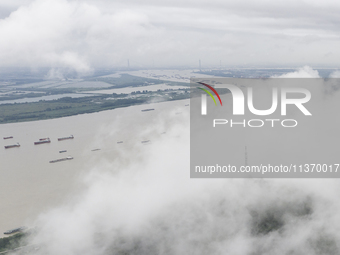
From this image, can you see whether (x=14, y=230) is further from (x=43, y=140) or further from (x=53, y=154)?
(x=43, y=140)

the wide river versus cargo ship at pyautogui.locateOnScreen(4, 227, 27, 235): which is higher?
the wide river

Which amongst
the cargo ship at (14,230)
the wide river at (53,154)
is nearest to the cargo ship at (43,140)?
the wide river at (53,154)

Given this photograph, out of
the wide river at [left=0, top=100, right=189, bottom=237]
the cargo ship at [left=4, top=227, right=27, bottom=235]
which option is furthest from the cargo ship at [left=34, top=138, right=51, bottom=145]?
the cargo ship at [left=4, top=227, right=27, bottom=235]

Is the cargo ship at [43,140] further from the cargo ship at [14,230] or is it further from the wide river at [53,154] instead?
the cargo ship at [14,230]

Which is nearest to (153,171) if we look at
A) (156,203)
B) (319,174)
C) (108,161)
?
(156,203)

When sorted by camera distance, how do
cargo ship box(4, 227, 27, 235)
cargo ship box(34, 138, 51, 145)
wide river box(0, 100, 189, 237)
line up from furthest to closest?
cargo ship box(34, 138, 51, 145), wide river box(0, 100, 189, 237), cargo ship box(4, 227, 27, 235)

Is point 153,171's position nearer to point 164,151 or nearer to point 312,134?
point 164,151

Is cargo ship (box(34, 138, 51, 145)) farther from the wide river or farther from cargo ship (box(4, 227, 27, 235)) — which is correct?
cargo ship (box(4, 227, 27, 235))

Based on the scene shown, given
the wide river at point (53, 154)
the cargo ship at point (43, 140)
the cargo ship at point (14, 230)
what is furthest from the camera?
the cargo ship at point (43, 140)
